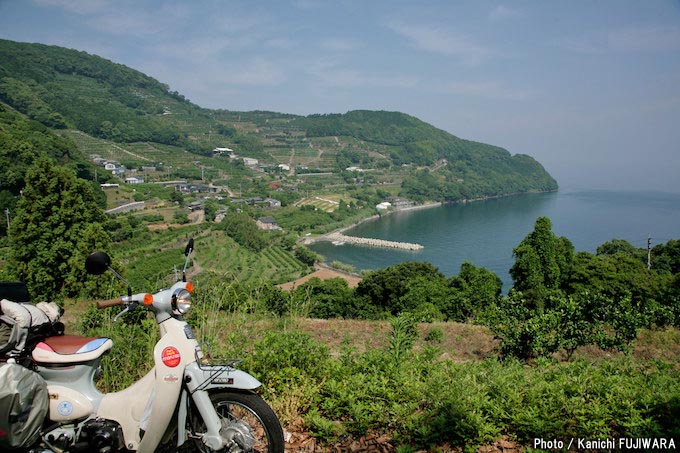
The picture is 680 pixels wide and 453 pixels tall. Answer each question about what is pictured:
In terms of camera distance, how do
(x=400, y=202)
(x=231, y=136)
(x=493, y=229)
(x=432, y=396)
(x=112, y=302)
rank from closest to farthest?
(x=112, y=302)
(x=432, y=396)
(x=493, y=229)
(x=400, y=202)
(x=231, y=136)

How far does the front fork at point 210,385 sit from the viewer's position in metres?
2.06

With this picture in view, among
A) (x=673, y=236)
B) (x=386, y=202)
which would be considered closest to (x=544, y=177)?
(x=386, y=202)

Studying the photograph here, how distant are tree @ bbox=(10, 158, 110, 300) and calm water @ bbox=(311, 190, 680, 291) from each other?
100 ft

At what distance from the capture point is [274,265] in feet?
128

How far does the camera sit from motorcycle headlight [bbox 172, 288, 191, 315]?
2.14 metres

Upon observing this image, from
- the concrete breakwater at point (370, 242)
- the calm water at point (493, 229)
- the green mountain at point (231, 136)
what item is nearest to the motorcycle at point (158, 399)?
the calm water at point (493, 229)

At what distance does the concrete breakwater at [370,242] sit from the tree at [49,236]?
38970 millimetres

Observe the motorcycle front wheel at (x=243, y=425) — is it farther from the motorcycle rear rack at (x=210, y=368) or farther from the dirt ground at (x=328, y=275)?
the dirt ground at (x=328, y=275)

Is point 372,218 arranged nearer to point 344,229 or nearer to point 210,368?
point 344,229

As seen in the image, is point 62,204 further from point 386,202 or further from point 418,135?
point 418,135

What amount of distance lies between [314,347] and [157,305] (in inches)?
57.8

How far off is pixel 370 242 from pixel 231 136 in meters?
64.8

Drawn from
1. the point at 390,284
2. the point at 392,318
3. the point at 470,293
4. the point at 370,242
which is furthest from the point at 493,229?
the point at 392,318

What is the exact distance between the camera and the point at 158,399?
211 cm
